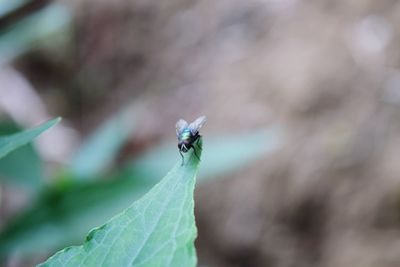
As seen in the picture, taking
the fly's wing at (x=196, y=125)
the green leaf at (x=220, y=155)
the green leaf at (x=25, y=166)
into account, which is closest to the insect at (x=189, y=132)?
the fly's wing at (x=196, y=125)

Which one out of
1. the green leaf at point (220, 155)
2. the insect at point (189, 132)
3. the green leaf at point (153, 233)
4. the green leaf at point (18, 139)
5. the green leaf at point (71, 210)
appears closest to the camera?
the green leaf at point (153, 233)

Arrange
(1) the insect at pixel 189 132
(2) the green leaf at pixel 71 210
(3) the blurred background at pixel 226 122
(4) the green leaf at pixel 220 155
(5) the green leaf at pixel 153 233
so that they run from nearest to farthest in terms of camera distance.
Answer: (5) the green leaf at pixel 153 233
(1) the insect at pixel 189 132
(2) the green leaf at pixel 71 210
(3) the blurred background at pixel 226 122
(4) the green leaf at pixel 220 155

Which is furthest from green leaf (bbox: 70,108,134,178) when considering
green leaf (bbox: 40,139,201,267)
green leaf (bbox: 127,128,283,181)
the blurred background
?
green leaf (bbox: 40,139,201,267)

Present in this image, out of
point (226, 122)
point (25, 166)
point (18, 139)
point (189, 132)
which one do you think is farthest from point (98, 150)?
point (18, 139)

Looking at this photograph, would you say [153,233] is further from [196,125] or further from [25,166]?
[25,166]

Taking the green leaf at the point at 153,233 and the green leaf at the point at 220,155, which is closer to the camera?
A: the green leaf at the point at 153,233

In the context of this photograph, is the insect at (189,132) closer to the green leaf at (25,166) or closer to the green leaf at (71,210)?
the green leaf at (71,210)

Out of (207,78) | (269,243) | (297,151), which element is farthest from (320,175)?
(207,78)
